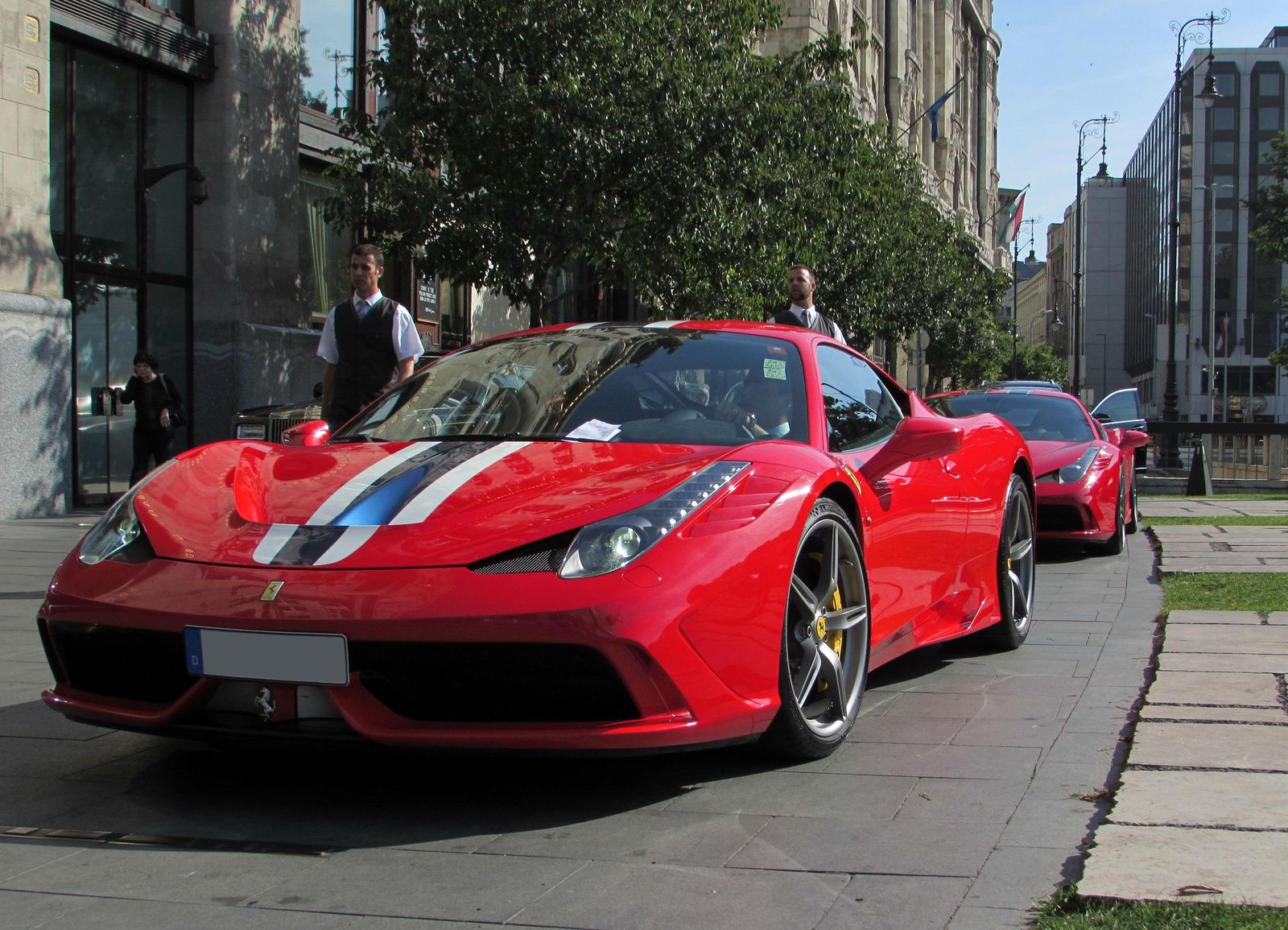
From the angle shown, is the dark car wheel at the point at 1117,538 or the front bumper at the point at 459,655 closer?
the front bumper at the point at 459,655

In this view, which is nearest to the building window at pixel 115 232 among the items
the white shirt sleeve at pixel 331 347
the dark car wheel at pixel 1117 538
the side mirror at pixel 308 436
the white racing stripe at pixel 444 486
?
the white shirt sleeve at pixel 331 347

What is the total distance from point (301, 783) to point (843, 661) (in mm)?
1536

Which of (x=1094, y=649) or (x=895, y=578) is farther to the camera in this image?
(x=1094, y=649)

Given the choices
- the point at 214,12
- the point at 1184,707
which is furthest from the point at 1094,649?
the point at 214,12

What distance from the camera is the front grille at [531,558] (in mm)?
3012

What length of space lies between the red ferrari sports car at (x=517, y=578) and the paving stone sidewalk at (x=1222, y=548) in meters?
4.72

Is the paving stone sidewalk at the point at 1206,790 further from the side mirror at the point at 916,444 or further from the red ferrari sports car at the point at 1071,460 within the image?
the red ferrari sports car at the point at 1071,460

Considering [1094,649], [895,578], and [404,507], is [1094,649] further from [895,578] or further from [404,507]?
[404,507]

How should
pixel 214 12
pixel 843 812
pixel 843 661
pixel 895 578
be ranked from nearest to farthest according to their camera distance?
pixel 843 812
pixel 843 661
pixel 895 578
pixel 214 12

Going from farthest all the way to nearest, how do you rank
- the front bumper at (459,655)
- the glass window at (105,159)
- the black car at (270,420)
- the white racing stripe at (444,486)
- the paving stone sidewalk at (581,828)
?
the glass window at (105,159) → the black car at (270,420) → the white racing stripe at (444,486) → the front bumper at (459,655) → the paving stone sidewalk at (581,828)

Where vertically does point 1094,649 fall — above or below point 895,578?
below

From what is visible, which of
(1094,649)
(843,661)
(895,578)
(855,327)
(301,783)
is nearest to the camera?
(301,783)

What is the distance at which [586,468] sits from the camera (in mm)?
3484

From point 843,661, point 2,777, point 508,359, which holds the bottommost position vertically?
point 2,777
